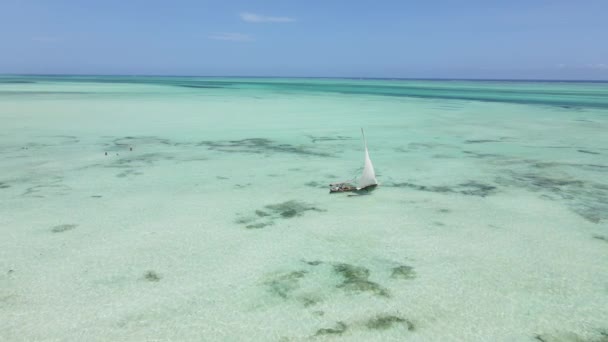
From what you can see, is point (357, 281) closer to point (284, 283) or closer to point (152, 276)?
point (284, 283)

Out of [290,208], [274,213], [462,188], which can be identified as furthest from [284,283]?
[462,188]

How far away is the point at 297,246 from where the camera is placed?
17.7 feet

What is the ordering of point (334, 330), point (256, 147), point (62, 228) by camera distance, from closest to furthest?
point (334, 330) < point (62, 228) < point (256, 147)

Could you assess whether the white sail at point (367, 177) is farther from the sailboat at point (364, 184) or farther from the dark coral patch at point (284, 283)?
the dark coral patch at point (284, 283)

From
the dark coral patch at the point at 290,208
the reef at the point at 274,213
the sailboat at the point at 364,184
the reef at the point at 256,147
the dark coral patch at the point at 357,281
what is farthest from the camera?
the reef at the point at 256,147

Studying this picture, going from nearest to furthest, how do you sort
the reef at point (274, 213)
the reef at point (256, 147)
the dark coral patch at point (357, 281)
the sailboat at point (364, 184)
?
the dark coral patch at point (357, 281) < the reef at point (274, 213) < the sailboat at point (364, 184) < the reef at point (256, 147)

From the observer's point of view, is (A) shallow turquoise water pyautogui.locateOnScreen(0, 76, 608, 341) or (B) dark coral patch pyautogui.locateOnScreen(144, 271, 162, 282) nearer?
(A) shallow turquoise water pyautogui.locateOnScreen(0, 76, 608, 341)

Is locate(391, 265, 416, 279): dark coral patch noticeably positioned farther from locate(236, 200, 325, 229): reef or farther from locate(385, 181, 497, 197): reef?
locate(385, 181, 497, 197): reef

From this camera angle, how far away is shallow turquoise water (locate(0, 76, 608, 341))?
3785 mm

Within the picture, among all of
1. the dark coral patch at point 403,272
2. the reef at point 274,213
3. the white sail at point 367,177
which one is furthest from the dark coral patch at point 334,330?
the white sail at point 367,177

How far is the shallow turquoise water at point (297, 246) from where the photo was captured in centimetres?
379

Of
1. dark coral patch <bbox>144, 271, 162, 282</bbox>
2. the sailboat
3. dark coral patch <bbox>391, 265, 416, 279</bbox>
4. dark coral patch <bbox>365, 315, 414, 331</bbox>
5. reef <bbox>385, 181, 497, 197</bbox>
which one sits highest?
the sailboat

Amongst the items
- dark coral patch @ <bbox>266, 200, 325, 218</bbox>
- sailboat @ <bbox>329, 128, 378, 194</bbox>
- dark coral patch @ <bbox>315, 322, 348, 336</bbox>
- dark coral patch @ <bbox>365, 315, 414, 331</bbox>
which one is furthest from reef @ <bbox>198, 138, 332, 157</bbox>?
dark coral patch @ <bbox>315, 322, 348, 336</bbox>

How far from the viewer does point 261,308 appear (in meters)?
3.99
